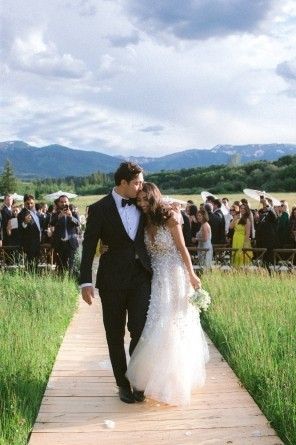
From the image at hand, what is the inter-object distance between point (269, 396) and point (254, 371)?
622 mm

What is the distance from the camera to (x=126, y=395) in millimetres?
4934

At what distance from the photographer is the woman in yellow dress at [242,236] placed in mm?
14373

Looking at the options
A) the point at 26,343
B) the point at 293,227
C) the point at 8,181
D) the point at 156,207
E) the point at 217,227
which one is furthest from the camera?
the point at 8,181

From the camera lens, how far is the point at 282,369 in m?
5.13

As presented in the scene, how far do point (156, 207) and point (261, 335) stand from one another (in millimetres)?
1890

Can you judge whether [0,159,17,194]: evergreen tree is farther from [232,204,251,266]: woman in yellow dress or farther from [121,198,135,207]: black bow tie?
[121,198,135,207]: black bow tie

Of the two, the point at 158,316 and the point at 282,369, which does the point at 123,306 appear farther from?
the point at 282,369

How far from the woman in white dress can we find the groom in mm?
85

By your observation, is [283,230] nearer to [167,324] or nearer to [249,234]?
[249,234]

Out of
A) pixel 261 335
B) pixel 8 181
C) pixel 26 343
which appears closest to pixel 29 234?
pixel 26 343

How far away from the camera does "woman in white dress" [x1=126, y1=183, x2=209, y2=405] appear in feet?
15.8

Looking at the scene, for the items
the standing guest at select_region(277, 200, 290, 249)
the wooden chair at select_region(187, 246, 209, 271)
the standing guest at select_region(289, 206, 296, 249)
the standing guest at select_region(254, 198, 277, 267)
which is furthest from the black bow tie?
the standing guest at select_region(277, 200, 290, 249)

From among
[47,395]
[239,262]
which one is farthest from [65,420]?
[239,262]

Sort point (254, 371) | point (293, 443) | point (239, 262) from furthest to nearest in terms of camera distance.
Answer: point (239, 262), point (254, 371), point (293, 443)
